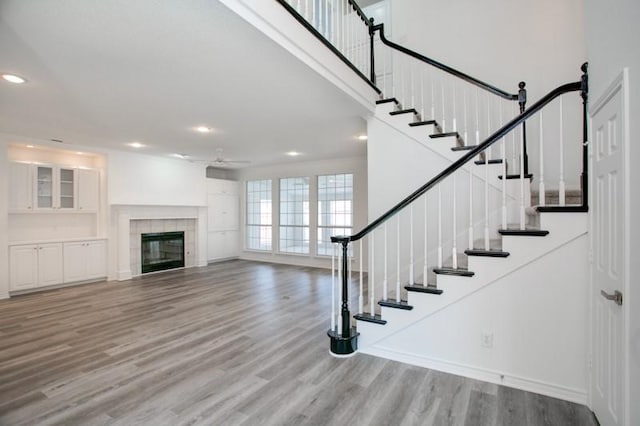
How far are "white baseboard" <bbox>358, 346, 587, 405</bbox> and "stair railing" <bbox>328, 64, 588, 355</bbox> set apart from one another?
0.30 meters

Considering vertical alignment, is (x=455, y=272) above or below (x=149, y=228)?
below

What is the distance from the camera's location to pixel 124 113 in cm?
402

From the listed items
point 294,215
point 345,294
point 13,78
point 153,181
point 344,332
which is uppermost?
point 13,78

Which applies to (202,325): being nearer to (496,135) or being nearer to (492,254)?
(492,254)

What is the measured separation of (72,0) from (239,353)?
2955mm

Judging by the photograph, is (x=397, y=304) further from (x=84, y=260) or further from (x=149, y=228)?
(x=149, y=228)

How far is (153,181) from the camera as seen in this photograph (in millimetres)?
7074

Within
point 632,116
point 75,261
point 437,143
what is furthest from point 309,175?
point 632,116

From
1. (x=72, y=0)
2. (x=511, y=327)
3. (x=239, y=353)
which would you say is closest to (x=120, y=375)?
(x=239, y=353)

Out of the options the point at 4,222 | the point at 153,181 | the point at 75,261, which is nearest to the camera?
the point at 4,222

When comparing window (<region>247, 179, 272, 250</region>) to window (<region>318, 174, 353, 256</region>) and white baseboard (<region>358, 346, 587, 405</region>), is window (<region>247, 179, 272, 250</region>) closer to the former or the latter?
window (<region>318, 174, 353, 256</region>)

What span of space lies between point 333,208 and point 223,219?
3227 millimetres

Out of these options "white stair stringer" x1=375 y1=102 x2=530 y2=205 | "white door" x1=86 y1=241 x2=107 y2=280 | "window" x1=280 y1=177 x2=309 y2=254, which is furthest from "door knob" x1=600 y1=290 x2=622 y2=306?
"white door" x1=86 y1=241 x2=107 y2=280

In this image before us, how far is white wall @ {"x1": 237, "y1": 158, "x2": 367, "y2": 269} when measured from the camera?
7.20 metres
